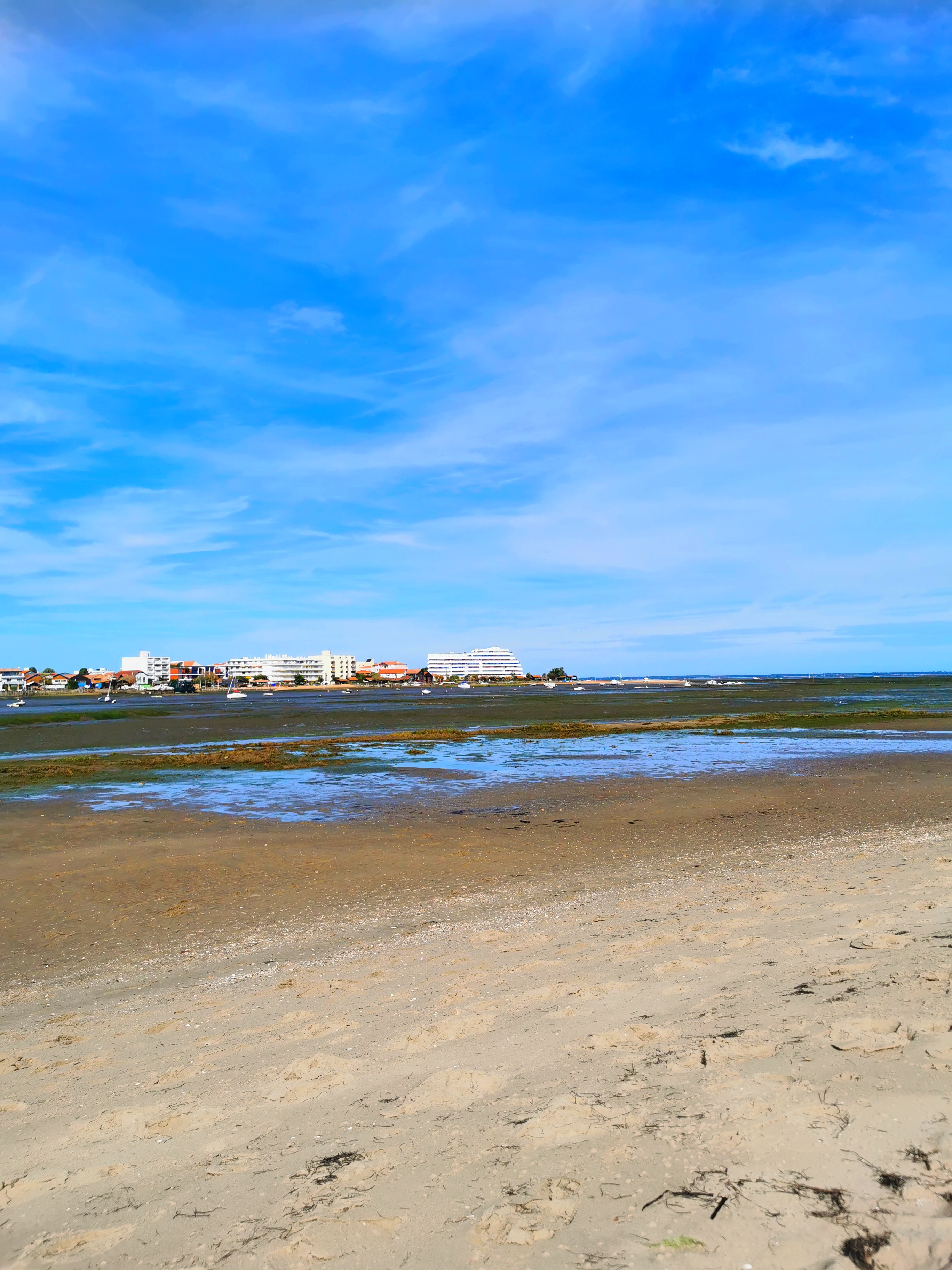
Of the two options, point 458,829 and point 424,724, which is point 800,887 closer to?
point 458,829

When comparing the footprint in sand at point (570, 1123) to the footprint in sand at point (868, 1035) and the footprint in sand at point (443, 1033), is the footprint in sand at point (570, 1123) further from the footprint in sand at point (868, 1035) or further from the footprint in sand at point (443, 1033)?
the footprint in sand at point (868, 1035)

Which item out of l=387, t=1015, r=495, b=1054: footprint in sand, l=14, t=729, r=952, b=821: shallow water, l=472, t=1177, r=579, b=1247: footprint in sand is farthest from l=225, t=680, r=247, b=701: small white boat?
l=472, t=1177, r=579, b=1247: footprint in sand

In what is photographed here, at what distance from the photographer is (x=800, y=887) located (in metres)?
9.69

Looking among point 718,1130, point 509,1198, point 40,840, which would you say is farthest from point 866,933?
point 40,840

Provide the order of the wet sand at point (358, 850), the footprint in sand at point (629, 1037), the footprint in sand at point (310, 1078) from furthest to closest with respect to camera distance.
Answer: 1. the wet sand at point (358, 850)
2. the footprint in sand at point (629, 1037)
3. the footprint in sand at point (310, 1078)

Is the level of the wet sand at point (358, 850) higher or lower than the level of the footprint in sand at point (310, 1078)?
lower

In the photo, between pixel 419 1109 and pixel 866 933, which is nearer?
pixel 419 1109

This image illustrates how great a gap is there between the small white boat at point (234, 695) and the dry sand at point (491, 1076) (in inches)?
5126

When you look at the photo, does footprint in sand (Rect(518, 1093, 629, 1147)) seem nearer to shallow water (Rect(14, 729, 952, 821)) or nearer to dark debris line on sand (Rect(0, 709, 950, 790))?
shallow water (Rect(14, 729, 952, 821))

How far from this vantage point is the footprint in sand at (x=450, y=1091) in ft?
15.1

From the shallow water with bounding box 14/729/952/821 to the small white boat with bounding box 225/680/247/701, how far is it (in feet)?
359

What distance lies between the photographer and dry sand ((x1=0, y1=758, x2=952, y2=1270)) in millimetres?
3535

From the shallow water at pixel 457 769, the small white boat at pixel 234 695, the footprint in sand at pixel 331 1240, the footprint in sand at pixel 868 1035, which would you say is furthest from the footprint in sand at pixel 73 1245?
the small white boat at pixel 234 695

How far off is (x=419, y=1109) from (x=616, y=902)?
5564mm
